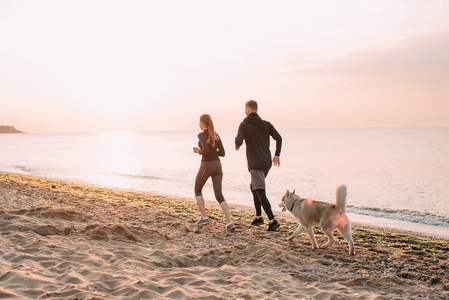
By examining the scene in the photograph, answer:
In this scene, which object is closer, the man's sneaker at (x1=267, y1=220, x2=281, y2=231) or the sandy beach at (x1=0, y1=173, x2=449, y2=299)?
the sandy beach at (x1=0, y1=173, x2=449, y2=299)

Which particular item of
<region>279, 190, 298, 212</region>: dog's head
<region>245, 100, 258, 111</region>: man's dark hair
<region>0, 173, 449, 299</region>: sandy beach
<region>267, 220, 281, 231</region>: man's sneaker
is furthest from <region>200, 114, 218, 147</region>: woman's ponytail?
<region>267, 220, 281, 231</region>: man's sneaker

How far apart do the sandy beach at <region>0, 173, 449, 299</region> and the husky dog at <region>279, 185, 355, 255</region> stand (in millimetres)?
400

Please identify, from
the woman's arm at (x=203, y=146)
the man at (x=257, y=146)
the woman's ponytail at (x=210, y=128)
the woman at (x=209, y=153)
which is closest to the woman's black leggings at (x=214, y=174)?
the woman at (x=209, y=153)

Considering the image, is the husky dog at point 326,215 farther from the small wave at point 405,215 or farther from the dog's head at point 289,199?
the small wave at point 405,215

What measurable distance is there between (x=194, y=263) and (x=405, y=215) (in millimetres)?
11294

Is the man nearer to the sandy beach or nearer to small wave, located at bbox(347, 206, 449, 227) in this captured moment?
the sandy beach

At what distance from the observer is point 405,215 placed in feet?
43.6

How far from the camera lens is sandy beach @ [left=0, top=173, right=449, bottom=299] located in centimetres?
389

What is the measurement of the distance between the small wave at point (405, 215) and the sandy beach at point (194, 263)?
4.92m

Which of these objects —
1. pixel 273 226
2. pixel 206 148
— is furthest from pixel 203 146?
pixel 273 226

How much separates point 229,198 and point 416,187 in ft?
41.3

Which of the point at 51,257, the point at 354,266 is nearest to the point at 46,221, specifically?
the point at 51,257

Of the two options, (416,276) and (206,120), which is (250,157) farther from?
(416,276)

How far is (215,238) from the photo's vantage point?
691 cm
